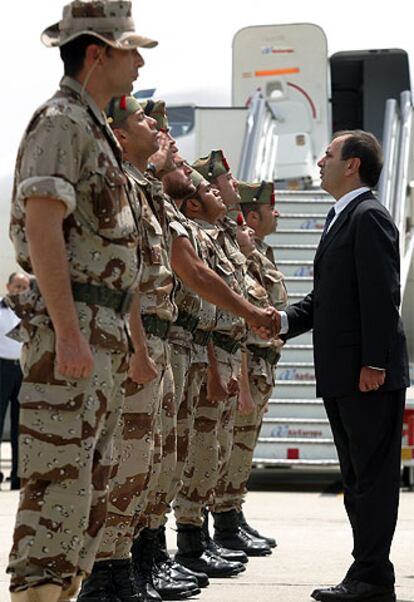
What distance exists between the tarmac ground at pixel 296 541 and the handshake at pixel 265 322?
1051mm

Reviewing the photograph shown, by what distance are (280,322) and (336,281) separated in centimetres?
57

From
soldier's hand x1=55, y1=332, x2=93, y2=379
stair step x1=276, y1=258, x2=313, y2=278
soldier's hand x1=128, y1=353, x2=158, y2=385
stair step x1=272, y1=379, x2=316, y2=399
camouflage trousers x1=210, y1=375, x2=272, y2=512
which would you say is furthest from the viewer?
stair step x1=276, y1=258, x2=313, y2=278

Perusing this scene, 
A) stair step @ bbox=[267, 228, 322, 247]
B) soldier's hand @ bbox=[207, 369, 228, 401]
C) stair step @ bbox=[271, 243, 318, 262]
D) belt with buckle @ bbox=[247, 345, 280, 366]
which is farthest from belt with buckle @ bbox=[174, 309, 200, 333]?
stair step @ bbox=[267, 228, 322, 247]

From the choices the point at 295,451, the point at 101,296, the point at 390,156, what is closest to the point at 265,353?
the point at 295,451

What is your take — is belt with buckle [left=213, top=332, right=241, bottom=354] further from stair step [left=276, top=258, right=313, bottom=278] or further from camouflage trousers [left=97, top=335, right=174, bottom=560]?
stair step [left=276, top=258, right=313, bottom=278]

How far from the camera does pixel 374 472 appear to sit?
210 inches

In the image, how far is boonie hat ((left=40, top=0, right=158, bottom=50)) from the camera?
3.86 metres

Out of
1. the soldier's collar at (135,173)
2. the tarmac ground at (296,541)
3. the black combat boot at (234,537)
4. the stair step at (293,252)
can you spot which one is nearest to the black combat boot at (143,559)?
the tarmac ground at (296,541)

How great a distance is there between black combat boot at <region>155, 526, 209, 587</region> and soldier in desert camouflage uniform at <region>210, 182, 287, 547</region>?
1.32 meters

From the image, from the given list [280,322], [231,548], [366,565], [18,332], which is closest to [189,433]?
[280,322]

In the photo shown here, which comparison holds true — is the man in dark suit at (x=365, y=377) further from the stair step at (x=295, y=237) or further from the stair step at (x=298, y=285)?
the stair step at (x=295, y=237)

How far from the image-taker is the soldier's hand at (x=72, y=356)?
12.0ft

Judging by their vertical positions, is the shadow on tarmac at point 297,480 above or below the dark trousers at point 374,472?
below

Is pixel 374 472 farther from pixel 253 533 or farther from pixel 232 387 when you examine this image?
pixel 253 533
